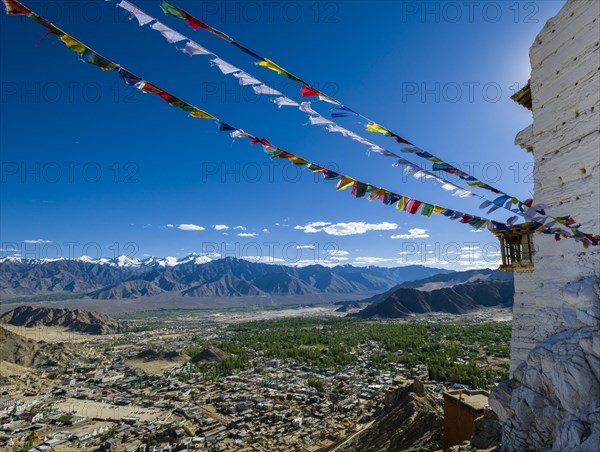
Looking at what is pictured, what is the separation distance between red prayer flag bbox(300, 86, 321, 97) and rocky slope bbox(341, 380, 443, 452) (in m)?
16.4

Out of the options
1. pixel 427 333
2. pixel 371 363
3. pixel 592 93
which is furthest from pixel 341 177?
pixel 427 333

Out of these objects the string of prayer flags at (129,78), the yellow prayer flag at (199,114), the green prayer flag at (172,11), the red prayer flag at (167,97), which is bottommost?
the yellow prayer flag at (199,114)

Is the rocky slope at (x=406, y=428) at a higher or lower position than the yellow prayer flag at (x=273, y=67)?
lower

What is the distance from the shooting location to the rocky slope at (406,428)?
16.8m

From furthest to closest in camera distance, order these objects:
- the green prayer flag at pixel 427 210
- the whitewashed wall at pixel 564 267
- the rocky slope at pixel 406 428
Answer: the rocky slope at pixel 406 428 < the whitewashed wall at pixel 564 267 < the green prayer flag at pixel 427 210

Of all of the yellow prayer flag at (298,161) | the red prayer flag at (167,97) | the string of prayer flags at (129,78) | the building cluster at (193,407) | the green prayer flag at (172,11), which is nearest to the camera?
the green prayer flag at (172,11)

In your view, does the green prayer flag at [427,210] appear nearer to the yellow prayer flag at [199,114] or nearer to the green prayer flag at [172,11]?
the yellow prayer flag at [199,114]

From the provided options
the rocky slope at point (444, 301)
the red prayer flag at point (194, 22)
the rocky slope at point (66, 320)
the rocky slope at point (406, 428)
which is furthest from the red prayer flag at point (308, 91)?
the rocky slope at point (444, 301)

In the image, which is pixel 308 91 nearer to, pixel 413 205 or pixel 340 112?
pixel 340 112

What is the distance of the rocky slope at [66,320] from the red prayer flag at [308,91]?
114 m

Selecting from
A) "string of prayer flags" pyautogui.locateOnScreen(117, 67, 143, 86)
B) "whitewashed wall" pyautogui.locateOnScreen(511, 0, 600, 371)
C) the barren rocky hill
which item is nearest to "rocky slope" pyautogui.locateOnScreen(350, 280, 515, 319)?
the barren rocky hill

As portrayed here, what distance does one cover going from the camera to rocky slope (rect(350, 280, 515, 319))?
122m

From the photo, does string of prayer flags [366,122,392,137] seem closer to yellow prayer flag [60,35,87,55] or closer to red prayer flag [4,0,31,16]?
yellow prayer flag [60,35,87,55]

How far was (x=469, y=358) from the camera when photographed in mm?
44562
